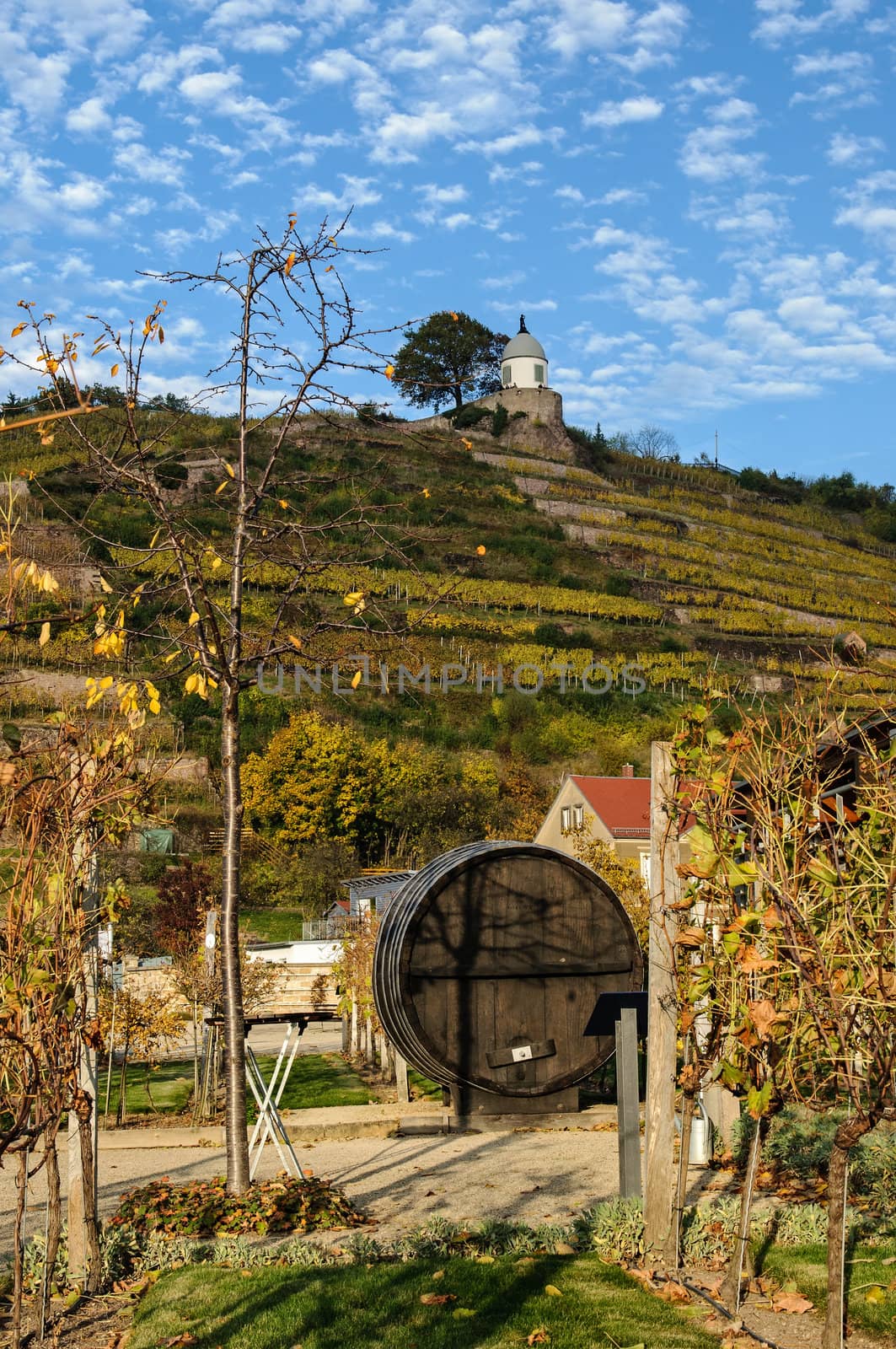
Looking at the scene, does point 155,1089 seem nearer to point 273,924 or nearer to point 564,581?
point 273,924

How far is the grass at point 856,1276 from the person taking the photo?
5.20 metres

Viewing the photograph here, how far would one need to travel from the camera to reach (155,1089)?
15820 millimetres

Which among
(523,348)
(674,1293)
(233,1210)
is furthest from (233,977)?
(523,348)

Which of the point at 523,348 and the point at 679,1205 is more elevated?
the point at 523,348

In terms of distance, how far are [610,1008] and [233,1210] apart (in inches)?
102

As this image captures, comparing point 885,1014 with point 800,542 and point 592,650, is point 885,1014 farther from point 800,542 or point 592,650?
point 800,542

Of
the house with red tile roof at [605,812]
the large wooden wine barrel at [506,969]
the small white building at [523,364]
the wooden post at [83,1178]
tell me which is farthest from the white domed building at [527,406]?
the wooden post at [83,1178]

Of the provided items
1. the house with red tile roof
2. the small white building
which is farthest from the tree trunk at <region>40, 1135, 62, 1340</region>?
the small white building

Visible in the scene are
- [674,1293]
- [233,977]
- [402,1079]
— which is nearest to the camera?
[674,1293]

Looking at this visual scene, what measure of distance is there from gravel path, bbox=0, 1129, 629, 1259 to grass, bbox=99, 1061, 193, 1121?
3.00 metres

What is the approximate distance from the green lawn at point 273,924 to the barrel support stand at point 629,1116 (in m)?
22.2

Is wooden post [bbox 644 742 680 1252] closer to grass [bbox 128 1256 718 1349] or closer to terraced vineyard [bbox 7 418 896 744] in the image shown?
grass [bbox 128 1256 718 1349]

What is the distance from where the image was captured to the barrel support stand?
711cm

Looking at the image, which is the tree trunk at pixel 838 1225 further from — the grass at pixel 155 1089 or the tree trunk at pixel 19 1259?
the grass at pixel 155 1089
